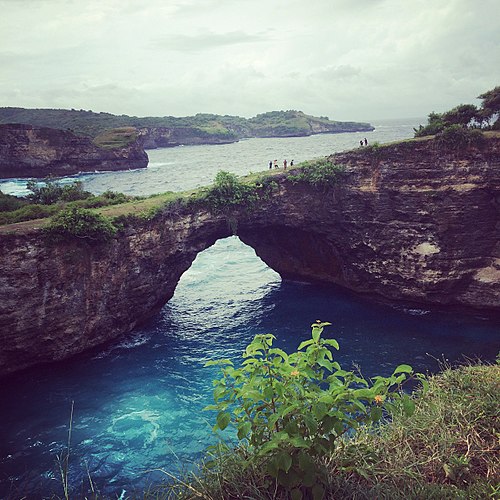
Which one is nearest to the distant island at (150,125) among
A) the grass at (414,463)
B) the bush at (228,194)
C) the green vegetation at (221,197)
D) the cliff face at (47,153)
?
the cliff face at (47,153)

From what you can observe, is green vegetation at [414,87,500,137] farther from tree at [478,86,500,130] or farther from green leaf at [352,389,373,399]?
green leaf at [352,389,373,399]

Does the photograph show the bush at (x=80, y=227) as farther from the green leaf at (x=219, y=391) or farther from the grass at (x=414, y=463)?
the green leaf at (x=219, y=391)

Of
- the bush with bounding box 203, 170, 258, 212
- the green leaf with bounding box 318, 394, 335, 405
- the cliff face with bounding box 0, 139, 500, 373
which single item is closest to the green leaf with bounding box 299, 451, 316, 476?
the green leaf with bounding box 318, 394, 335, 405

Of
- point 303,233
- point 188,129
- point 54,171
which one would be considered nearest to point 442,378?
point 303,233

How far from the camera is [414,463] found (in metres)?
5.87

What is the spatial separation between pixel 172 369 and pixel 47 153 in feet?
262

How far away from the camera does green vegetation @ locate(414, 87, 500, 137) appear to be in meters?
27.6

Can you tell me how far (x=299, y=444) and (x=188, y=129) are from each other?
593 ft

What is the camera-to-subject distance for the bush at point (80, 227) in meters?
22.1

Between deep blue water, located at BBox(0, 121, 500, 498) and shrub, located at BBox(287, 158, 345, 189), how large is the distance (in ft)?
29.8

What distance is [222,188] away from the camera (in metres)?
28.6

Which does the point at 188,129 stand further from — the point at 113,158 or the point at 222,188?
the point at 222,188

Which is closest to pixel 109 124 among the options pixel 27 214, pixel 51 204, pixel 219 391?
pixel 51 204

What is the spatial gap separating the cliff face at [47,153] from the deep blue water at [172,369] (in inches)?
2575
